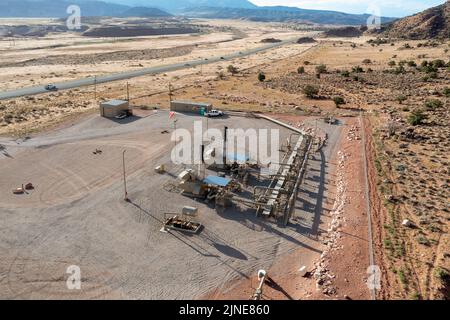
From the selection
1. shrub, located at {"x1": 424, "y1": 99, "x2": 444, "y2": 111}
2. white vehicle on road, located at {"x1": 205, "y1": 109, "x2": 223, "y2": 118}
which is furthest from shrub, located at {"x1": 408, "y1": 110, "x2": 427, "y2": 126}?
white vehicle on road, located at {"x1": 205, "y1": 109, "x2": 223, "y2": 118}

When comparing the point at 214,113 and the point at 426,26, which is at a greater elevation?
the point at 426,26

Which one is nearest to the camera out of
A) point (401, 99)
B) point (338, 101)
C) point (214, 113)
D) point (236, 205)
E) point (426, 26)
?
point (236, 205)

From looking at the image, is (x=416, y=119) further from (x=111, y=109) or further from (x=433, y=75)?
(x=111, y=109)

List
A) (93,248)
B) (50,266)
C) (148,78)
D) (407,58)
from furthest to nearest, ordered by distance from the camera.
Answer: (407,58) < (148,78) < (93,248) < (50,266)

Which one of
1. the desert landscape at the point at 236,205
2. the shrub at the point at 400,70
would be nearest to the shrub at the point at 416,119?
the desert landscape at the point at 236,205

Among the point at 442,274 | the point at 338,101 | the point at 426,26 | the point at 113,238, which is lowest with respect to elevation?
the point at 113,238

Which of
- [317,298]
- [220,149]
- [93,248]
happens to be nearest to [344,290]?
[317,298]

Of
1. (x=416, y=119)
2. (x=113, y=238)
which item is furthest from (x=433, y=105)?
(x=113, y=238)

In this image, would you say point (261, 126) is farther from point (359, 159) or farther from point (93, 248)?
point (93, 248)

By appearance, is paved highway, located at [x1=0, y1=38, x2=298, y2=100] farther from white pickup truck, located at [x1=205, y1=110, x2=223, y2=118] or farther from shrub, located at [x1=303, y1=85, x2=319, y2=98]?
shrub, located at [x1=303, y1=85, x2=319, y2=98]
